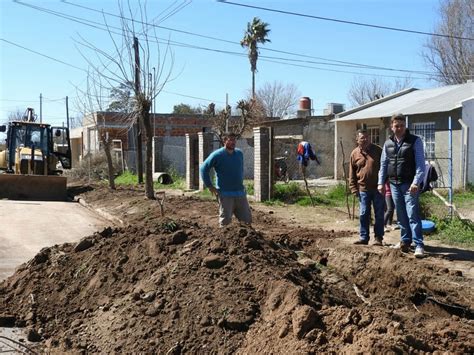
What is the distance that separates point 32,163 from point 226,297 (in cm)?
1786

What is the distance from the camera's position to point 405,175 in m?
7.88

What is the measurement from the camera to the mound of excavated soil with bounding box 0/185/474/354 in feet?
13.5

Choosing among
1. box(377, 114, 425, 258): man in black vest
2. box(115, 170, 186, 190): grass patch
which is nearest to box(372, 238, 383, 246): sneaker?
box(377, 114, 425, 258): man in black vest

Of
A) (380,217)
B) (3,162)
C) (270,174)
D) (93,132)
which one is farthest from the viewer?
(93,132)

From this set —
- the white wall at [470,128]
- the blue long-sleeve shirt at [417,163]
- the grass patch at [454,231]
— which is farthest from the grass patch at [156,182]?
the blue long-sleeve shirt at [417,163]

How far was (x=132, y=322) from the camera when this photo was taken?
5.12 meters

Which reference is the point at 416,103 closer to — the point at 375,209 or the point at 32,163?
the point at 375,209

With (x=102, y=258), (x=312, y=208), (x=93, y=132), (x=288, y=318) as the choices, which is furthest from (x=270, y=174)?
(x=93, y=132)

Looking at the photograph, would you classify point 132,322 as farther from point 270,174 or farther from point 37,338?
point 270,174

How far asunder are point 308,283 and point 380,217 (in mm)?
3528

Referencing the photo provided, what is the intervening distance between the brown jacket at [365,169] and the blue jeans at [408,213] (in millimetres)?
443

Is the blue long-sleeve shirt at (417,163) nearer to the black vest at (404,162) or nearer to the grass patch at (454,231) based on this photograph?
the black vest at (404,162)

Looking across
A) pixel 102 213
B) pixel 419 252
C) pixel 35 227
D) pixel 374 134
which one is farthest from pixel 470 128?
pixel 35 227

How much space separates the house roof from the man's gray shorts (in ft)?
37.2
